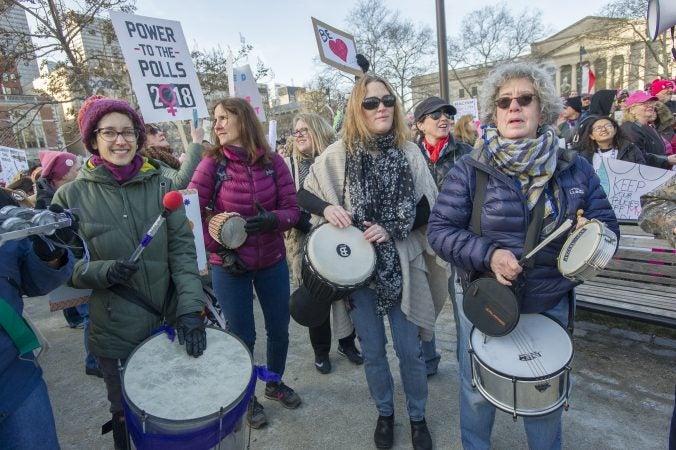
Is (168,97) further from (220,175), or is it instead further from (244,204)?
(244,204)

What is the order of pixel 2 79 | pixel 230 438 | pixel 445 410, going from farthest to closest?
pixel 2 79
pixel 445 410
pixel 230 438

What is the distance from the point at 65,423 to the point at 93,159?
2213 millimetres

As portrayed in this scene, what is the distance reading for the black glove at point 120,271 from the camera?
1862 millimetres

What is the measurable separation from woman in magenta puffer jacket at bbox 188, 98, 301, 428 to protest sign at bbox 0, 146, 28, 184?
8844mm

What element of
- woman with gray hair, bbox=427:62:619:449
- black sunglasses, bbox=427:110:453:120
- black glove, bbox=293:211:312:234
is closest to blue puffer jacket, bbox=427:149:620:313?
woman with gray hair, bbox=427:62:619:449

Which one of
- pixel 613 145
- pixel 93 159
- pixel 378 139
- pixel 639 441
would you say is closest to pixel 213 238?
pixel 93 159

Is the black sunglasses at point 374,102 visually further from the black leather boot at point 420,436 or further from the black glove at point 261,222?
the black leather boot at point 420,436

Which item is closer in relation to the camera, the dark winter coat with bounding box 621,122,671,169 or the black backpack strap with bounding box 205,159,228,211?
the black backpack strap with bounding box 205,159,228,211

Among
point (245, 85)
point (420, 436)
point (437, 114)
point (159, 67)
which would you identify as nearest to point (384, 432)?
point (420, 436)

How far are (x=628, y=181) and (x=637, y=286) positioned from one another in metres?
1.70

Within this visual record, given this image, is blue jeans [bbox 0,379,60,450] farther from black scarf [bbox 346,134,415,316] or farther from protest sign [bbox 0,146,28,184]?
protest sign [bbox 0,146,28,184]

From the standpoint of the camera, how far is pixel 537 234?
6.09 ft

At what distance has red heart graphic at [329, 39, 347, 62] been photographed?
580cm

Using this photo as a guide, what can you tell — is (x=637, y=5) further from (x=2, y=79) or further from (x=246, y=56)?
(x=2, y=79)
